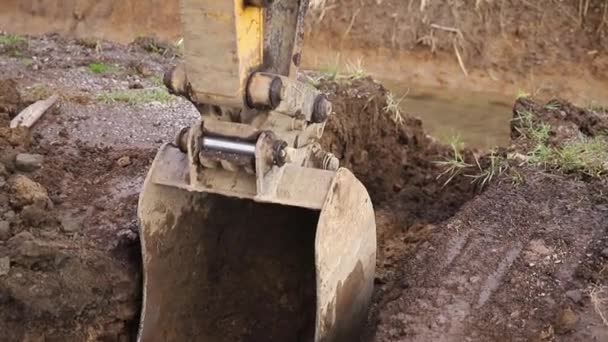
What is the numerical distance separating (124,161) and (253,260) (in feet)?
3.34

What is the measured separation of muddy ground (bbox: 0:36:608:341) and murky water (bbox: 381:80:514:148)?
84.7 inches

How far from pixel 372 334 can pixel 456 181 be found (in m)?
1.99

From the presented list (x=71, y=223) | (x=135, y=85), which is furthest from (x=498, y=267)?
(x=135, y=85)

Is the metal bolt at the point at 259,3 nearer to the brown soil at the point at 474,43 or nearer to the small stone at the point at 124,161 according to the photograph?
the small stone at the point at 124,161

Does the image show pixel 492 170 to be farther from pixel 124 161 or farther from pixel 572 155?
pixel 124 161

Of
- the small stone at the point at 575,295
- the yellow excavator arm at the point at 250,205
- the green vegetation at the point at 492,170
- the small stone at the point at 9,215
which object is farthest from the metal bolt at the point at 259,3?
the green vegetation at the point at 492,170

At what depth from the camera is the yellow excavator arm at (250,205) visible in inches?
153

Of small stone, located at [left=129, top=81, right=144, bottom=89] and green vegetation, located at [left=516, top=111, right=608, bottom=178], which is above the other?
green vegetation, located at [left=516, top=111, right=608, bottom=178]

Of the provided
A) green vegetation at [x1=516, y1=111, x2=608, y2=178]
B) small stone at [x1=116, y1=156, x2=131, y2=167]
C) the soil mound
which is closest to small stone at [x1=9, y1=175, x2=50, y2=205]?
small stone at [x1=116, y1=156, x2=131, y2=167]

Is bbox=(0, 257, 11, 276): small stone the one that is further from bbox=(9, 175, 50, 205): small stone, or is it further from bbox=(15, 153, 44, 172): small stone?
bbox=(15, 153, 44, 172): small stone

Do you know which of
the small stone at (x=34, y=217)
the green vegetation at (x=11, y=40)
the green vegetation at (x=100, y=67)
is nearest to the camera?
the small stone at (x=34, y=217)

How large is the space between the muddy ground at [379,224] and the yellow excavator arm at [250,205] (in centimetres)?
21

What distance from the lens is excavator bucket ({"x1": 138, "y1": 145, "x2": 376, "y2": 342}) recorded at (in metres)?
4.25

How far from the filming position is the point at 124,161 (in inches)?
215
